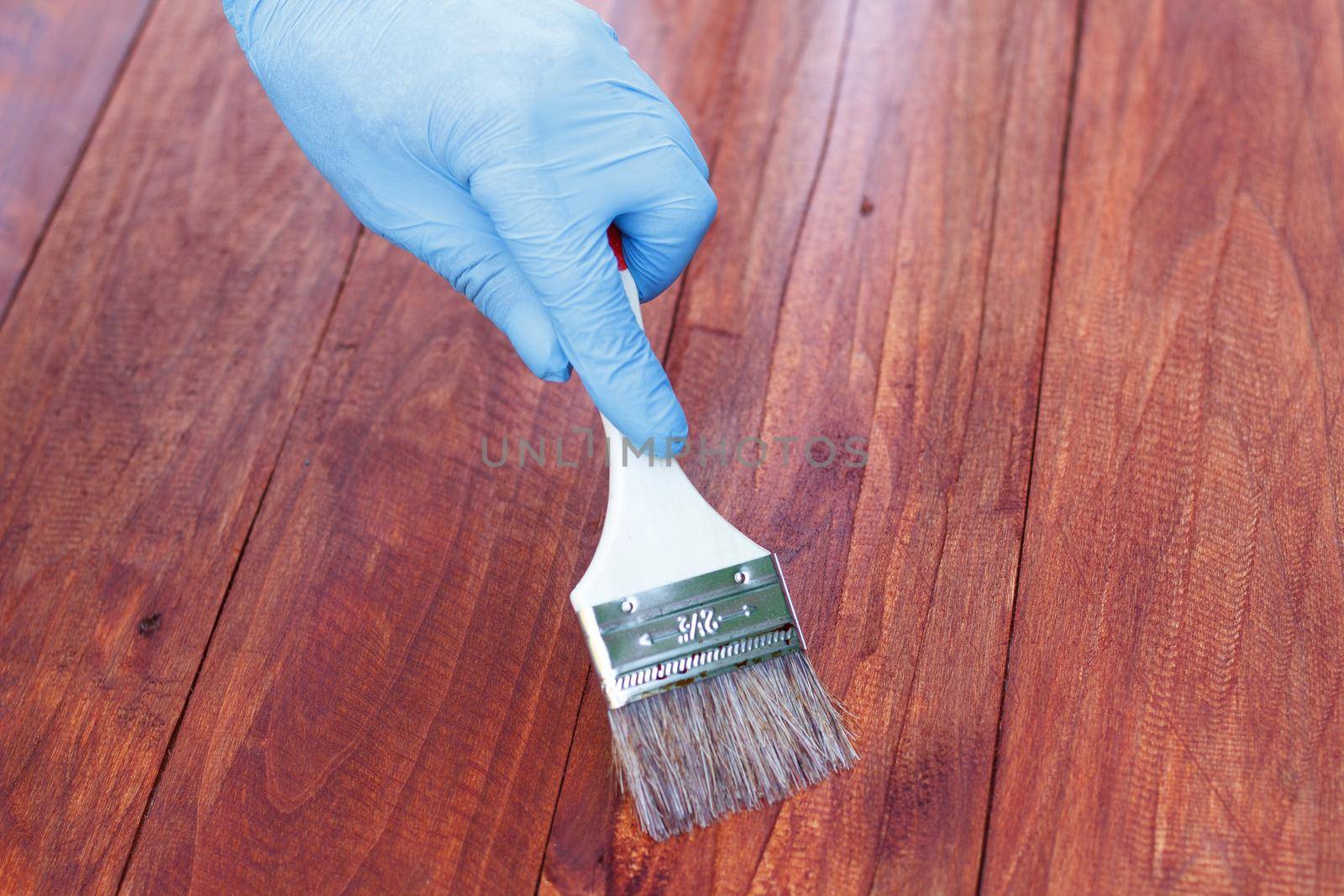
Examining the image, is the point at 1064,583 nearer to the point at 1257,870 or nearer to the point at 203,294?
the point at 1257,870

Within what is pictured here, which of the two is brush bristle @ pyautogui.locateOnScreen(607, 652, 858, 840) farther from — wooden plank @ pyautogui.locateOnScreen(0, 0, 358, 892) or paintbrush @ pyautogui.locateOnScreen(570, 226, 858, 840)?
wooden plank @ pyautogui.locateOnScreen(0, 0, 358, 892)

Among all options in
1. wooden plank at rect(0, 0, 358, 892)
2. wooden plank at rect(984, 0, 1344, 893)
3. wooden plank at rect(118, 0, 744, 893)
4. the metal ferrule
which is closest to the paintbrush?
the metal ferrule

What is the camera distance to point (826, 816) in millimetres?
1043

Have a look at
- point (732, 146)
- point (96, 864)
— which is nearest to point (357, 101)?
point (732, 146)

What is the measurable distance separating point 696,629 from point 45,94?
48.4 inches

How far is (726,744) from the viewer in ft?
3.46

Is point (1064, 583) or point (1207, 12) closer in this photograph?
point (1064, 583)

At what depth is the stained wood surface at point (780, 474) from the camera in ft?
3.45

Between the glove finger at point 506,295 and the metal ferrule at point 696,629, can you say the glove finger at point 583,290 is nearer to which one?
the glove finger at point 506,295

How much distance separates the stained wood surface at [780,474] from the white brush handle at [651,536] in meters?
0.11

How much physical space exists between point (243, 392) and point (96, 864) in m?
0.53

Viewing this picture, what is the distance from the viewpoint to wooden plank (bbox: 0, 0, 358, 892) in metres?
1.12

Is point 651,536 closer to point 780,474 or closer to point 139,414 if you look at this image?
point 780,474

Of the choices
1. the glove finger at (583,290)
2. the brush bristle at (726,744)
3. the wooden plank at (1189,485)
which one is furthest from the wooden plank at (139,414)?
the wooden plank at (1189,485)
